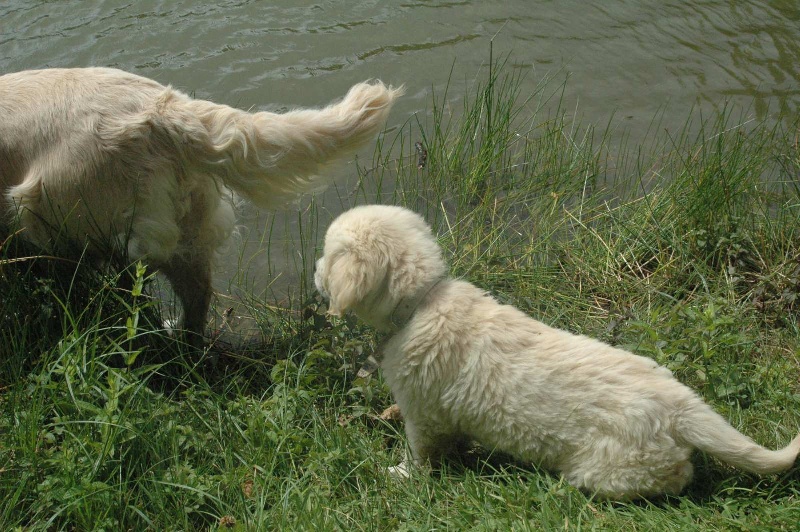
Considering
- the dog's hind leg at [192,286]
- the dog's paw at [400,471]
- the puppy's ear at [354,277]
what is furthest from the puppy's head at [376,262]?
the dog's hind leg at [192,286]

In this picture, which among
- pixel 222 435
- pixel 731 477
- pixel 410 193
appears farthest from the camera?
pixel 410 193

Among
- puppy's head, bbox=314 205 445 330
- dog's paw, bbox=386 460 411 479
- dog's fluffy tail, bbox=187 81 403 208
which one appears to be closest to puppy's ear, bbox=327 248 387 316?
puppy's head, bbox=314 205 445 330

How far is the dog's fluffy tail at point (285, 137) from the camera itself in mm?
3670

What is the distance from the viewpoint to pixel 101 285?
3727mm

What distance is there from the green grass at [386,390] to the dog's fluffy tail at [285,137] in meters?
0.69

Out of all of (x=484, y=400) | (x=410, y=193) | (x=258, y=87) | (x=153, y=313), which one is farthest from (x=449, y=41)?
(x=484, y=400)

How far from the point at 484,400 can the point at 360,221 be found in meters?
0.87

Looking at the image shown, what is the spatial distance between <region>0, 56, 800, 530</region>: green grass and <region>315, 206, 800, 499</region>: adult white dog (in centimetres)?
15

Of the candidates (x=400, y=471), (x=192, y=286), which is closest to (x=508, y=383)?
(x=400, y=471)

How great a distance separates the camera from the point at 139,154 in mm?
3568

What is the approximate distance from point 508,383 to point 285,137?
1.68m

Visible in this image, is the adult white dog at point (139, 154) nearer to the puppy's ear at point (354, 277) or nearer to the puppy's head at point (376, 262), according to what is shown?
the puppy's head at point (376, 262)

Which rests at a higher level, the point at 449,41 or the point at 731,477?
the point at 449,41

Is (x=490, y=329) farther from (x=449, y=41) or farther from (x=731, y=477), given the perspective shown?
(x=449, y=41)
